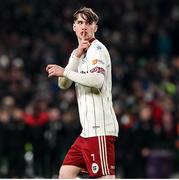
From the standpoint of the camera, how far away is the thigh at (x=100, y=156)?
303 inches

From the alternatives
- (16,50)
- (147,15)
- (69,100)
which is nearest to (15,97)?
(69,100)

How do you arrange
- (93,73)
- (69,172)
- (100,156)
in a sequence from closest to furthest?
(93,73)
(100,156)
(69,172)

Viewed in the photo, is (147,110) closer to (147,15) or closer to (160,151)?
(160,151)

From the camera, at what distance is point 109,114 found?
25.5 feet

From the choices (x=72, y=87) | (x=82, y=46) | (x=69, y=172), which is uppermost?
(x=72, y=87)

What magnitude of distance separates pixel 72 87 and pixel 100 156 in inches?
371

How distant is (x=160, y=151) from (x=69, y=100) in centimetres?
219

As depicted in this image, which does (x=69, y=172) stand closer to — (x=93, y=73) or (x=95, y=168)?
(x=95, y=168)

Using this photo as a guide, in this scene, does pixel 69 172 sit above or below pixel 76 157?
below

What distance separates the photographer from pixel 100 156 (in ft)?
25.3

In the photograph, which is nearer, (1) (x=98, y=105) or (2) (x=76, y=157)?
(1) (x=98, y=105)

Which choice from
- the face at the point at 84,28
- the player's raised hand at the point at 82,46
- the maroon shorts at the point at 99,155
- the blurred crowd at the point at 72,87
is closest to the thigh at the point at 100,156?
the maroon shorts at the point at 99,155

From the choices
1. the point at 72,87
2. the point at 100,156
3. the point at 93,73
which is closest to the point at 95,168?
the point at 100,156

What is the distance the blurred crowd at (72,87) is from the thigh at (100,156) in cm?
684
